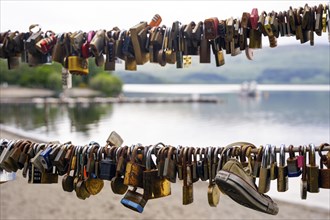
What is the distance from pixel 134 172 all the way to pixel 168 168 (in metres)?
0.07

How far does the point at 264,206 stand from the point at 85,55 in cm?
52

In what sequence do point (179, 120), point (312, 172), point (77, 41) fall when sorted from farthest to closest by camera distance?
point (179, 120) → point (77, 41) → point (312, 172)

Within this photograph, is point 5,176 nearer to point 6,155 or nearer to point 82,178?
point 6,155

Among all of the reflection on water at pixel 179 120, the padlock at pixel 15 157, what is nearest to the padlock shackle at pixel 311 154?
the padlock at pixel 15 157

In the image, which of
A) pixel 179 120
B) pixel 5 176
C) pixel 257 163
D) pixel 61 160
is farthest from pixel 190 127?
pixel 257 163

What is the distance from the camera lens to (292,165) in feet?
2.59

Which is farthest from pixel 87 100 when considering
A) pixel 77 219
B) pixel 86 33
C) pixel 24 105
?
→ pixel 86 33

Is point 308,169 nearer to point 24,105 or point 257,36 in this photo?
point 257,36

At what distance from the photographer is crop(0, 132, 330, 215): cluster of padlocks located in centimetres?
77

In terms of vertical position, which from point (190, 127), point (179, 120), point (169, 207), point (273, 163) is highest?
point (273, 163)

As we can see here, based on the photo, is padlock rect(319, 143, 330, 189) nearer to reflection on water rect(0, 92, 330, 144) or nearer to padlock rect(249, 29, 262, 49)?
padlock rect(249, 29, 262, 49)

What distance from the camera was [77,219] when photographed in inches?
121

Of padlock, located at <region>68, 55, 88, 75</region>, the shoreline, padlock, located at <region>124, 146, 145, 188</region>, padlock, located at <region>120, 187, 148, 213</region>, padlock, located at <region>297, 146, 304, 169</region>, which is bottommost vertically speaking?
the shoreline

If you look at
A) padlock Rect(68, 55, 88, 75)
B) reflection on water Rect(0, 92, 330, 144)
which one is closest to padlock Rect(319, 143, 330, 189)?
padlock Rect(68, 55, 88, 75)
